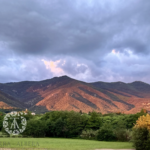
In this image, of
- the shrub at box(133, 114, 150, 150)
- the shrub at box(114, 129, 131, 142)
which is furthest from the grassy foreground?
the shrub at box(114, 129, 131, 142)

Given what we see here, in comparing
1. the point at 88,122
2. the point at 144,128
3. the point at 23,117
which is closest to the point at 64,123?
the point at 88,122

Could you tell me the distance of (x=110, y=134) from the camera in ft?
195

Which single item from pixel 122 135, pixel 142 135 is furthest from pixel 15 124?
pixel 142 135

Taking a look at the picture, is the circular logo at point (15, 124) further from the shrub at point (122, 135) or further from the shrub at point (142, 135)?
the shrub at point (142, 135)

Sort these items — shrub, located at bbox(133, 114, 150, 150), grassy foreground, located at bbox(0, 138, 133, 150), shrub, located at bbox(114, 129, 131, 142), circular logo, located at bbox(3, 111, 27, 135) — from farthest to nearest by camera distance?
circular logo, located at bbox(3, 111, 27, 135) → shrub, located at bbox(114, 129, 131, 142) → grassy foreground, located at bbox(0, 138, 133, 150) → shrub, located at bbox(133, 114, 150, 150)

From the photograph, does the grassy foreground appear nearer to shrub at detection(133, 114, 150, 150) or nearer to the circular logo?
shrub at detection(133, 114, 150, 150)

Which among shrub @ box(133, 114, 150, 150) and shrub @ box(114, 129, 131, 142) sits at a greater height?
shrub @ box(133, 114, 150, 150)

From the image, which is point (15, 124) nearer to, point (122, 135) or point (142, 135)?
point (122, 135)

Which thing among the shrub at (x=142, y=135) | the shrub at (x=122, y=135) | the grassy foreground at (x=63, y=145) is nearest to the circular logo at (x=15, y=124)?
the grassy foreground at (x=63, y=145)

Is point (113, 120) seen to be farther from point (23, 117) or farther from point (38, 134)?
point (23, 117)

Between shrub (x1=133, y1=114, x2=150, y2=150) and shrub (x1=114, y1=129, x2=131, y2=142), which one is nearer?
shrub (x1=133, y1=114, x2=150, y2=150)

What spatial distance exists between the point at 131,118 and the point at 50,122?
38441 millimetres

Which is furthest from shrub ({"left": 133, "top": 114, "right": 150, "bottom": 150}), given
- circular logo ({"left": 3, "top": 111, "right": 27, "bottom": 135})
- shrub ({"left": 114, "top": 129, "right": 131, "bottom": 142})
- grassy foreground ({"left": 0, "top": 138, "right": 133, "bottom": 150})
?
circular logo ({"left": 3, "top": 111, "right": 27, "bottom": 135})

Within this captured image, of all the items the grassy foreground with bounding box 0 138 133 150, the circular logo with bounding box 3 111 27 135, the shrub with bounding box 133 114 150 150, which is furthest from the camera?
the circular logo with bounding box 3 111 27 135
